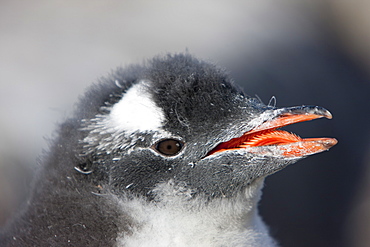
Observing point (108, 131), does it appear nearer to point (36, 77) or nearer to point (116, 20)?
point (36, 77)

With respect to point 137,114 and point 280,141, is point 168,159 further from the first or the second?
point 280,141

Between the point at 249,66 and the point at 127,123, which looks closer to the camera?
the point at 127,123

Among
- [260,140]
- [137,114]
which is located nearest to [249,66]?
[260,140]

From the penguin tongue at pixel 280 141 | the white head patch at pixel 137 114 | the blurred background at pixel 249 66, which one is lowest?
the blurred background at pixel 249 66

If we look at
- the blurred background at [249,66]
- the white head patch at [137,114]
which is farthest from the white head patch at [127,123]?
the blurred background at [249,66]

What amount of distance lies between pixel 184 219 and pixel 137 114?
41cm

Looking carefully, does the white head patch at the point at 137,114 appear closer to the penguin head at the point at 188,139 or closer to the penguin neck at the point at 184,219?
the penguin head at the point at 188,139

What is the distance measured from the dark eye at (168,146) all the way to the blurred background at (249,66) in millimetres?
1900

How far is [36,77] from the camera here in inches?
176

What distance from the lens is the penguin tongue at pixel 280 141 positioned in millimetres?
1702

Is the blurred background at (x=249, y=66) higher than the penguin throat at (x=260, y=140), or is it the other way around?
the penguin throat at (x=260, y=140)

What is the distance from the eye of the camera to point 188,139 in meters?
1.75

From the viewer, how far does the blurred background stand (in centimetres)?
385

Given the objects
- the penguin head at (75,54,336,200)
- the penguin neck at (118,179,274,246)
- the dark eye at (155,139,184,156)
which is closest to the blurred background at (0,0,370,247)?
the penguin neck at (118,179,274,246)
